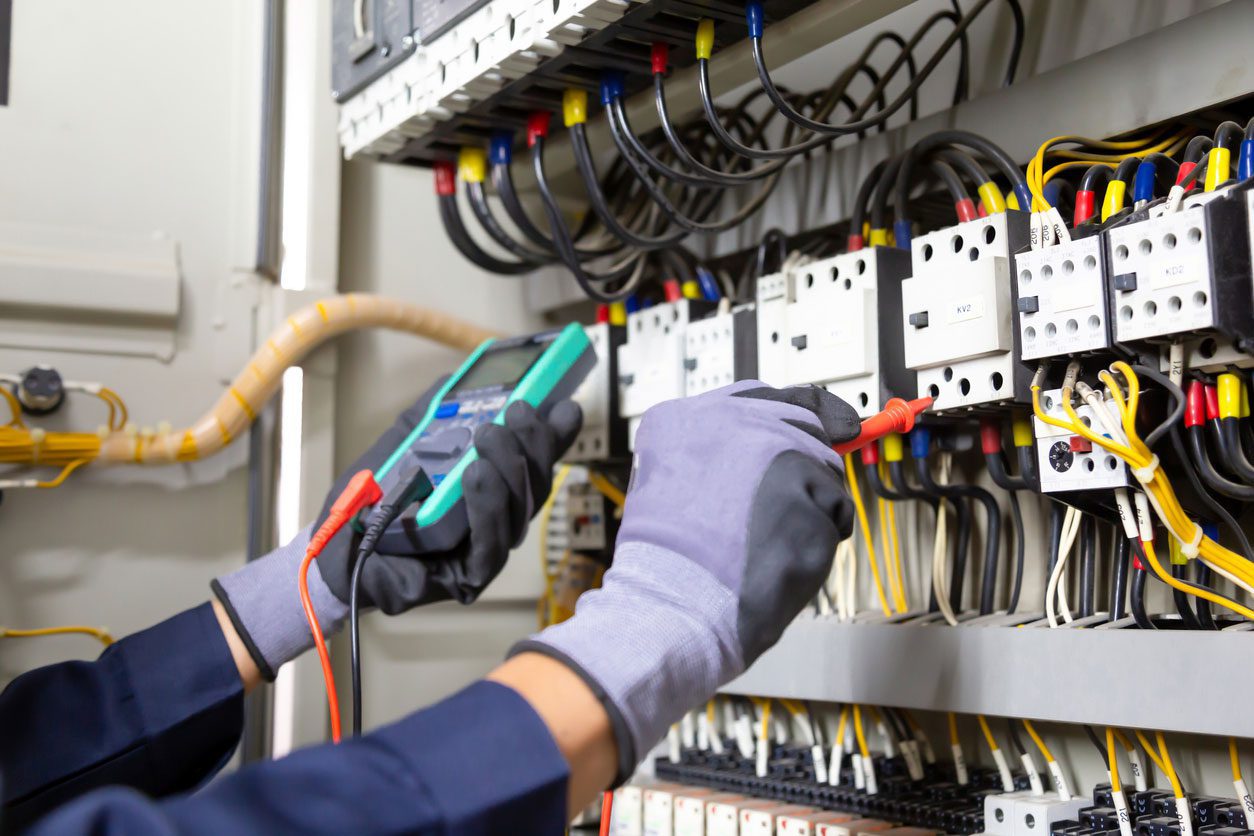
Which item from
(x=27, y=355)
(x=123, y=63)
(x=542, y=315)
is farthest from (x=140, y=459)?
(x=542, y=315)

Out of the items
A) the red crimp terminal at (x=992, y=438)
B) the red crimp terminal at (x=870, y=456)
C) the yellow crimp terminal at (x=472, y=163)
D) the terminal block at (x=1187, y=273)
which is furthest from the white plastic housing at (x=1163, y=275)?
the yellow crimp terminal at (x=472, y=163)

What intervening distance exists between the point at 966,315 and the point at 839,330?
15 centimetres

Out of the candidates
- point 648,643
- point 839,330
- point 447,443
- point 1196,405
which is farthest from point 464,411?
point 1196,405

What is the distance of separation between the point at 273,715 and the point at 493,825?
3.50 feet

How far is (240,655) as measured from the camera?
1.07 m

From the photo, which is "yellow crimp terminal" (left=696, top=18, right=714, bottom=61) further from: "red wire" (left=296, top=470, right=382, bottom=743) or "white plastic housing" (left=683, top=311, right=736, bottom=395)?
"red wire" (left=296, top=470, right=382, bottom=743)

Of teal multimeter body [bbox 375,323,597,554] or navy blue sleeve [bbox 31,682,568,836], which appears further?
teal multimeter body [bbox 375,323,597,554]

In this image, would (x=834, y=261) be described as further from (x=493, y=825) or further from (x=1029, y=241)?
(x=493, y=825)

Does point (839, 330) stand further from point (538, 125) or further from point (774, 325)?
point (538, 125)

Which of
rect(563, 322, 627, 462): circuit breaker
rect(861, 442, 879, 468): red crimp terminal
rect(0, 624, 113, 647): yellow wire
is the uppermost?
rect(563, 322, 627, 462): circuit breaker

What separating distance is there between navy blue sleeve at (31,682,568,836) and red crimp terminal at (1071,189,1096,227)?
680mm

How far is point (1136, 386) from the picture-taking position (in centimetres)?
85

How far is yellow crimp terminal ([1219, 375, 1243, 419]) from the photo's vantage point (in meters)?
0.83

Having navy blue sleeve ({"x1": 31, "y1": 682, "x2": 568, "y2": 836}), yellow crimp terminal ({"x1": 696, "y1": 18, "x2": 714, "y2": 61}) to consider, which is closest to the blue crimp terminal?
yellow crimp terminal ({"x1": 696, "y1": 18, "x2": 714, "y2": 61})
